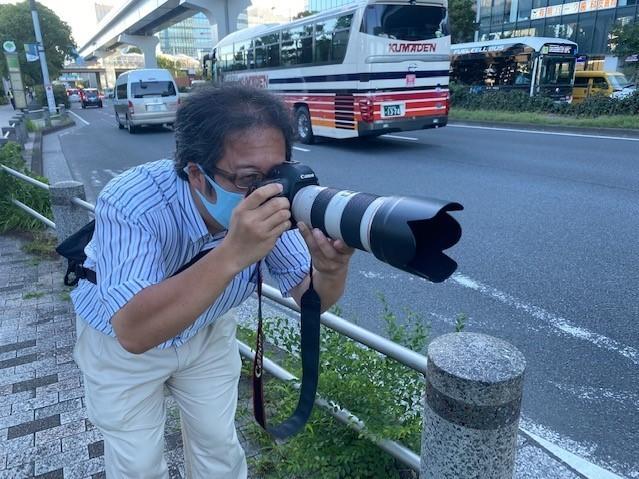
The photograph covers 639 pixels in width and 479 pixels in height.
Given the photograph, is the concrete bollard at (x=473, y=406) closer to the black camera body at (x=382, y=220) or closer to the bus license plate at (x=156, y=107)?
the black camera body at (x=382, y=220)

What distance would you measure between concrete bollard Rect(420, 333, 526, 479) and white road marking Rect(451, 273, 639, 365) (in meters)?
2.19

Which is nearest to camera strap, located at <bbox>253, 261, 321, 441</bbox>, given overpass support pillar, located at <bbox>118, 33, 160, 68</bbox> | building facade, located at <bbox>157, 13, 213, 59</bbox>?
overpass support pillar, located at <bbox>118, 33, 160, 68</bbox>

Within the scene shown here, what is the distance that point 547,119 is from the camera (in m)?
15.0

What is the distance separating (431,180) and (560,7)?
1161 inches

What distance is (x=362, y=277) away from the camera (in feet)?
14.6

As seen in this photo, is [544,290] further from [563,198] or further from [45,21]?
[45,21]

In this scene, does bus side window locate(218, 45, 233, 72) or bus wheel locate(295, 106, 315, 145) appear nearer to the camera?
bus wheel locate(295, 106, 315, 145)

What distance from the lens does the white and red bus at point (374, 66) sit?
34.5 feet

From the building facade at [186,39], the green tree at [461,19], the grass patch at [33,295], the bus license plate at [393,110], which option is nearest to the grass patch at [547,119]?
the bus license plate at [393,110]

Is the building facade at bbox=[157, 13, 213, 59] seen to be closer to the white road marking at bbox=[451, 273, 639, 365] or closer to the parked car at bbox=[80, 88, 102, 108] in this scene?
the parked car at bbox=[80, 88, 102, 108]

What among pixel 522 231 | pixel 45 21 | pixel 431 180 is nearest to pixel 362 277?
pixel 522 231

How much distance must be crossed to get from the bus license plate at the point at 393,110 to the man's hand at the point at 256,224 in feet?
33.1

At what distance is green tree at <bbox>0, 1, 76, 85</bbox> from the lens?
123 ft

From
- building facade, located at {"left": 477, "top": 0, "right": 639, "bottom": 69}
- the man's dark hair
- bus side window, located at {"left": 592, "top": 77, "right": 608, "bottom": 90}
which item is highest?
building facade, located at {"left": 477, "top": 0, "right": 639, "bottom": 69}
